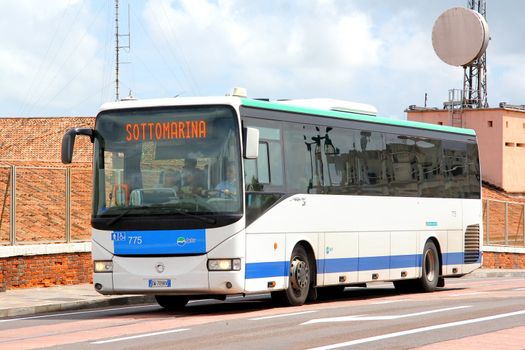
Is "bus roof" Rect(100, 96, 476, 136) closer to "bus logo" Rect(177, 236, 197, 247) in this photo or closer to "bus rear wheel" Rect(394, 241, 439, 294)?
"bus logo" Rect(177, 236, 197, 247)

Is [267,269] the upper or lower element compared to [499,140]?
lower

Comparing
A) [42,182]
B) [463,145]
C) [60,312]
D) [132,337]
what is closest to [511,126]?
[463,145]

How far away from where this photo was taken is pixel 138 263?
1975cm


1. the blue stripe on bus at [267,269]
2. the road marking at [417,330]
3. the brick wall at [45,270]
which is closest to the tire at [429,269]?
the blue stripe on bus at [267,269]

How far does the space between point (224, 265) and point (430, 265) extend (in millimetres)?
8971

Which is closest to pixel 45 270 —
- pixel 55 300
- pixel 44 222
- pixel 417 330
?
pixel 44 222

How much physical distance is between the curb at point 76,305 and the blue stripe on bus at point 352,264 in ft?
14.4

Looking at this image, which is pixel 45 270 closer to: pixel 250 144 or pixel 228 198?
pixel 228 198

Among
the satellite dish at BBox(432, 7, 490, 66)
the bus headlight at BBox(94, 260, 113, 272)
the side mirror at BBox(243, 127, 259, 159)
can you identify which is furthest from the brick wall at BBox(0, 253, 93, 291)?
the satellite dish at BBox(432, 7, 490, 66)

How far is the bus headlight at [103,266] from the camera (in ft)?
65.4

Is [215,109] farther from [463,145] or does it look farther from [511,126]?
[511,126]

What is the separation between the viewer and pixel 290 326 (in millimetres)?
16469

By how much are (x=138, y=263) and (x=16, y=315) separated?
2.95 meters

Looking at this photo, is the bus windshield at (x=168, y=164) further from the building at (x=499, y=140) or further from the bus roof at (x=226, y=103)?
the building at (x=499, y=140)
